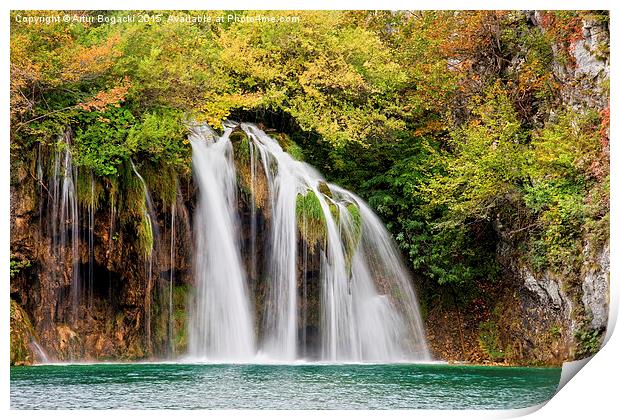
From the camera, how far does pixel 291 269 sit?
35.3ft

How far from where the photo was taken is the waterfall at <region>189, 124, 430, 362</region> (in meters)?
10.6

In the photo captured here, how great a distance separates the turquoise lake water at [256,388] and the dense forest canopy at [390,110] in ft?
5.93

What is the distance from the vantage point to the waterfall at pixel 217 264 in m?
10.5

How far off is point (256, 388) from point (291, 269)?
1832mm

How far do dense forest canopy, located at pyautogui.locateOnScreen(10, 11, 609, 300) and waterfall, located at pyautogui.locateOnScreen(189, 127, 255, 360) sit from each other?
1.01 feet

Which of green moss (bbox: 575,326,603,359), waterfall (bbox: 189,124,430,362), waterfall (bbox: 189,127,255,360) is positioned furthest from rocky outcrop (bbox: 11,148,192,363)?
green moss (bbox: 575,326,603,359)

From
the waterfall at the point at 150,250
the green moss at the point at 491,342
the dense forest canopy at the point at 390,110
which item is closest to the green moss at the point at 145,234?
the waterfall at the point at 150,250

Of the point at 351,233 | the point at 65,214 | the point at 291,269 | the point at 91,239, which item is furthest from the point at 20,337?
the point at 351,233

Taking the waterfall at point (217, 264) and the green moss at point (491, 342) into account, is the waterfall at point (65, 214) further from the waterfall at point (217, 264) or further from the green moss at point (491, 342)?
the green moss at point (491, 342)

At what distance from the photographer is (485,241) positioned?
36.2ft

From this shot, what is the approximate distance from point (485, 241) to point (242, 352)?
318 cm

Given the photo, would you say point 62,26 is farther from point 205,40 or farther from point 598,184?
point 598,184

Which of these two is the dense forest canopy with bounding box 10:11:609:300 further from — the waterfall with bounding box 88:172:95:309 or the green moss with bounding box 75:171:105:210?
the waterfall with bounding box 88:172:95:309

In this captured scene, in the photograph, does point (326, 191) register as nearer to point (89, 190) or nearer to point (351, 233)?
point (351, 233)
